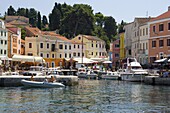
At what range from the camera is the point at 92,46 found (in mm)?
120375

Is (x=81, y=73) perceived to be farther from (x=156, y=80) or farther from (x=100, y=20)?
(x=100, y=20)

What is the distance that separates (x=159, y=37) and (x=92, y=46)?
45866 mm

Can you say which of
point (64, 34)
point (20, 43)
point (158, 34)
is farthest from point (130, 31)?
point (64, 34)

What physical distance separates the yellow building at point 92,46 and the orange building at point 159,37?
113 ft

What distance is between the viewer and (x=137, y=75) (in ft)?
225

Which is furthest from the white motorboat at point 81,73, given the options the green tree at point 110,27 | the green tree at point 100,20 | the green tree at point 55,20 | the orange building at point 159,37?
the green tree at point 100,20

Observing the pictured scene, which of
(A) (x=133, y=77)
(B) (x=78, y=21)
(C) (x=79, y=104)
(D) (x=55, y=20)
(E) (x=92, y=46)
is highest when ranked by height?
(D) (x=55, y=20)

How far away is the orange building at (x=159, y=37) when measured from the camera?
243 feet

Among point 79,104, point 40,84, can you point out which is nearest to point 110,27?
point 40,84

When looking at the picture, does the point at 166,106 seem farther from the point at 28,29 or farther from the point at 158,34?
the point at 28,29

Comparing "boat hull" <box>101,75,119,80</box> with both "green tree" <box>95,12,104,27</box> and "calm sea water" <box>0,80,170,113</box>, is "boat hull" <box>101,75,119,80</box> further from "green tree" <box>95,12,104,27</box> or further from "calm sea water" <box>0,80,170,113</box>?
"green tree" <box>95,12,104,27</box>

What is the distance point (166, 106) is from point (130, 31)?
63.7 m

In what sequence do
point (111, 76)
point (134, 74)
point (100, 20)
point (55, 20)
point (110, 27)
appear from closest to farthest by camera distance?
point (134, 74) → point (111, 76) → point (110, 27) → point (55, 20) → point (100, 20)

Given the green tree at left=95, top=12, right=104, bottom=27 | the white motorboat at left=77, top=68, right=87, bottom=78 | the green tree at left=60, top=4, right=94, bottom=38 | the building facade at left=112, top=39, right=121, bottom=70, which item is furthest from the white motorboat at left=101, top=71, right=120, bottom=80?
the green tree at left=95, top=12, right=104, bottom=27
